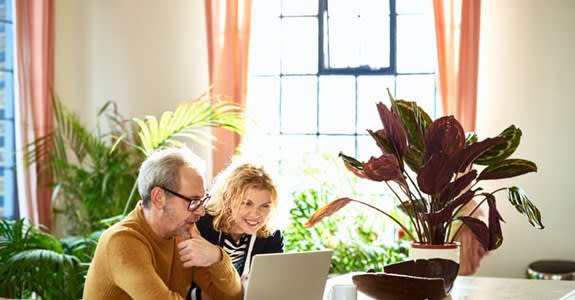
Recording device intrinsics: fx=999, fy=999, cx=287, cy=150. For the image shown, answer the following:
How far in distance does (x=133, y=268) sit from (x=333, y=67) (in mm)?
4986

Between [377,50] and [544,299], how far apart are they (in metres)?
4.40

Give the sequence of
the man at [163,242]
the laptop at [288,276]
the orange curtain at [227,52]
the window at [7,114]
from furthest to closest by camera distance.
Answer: the orange curtain at [227,52], the window at [7,114], the man at [163,242], the laptop at [288,276]

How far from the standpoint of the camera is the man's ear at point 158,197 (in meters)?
3.23

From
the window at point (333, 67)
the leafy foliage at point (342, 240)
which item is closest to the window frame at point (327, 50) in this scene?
the window at point (333, 67)

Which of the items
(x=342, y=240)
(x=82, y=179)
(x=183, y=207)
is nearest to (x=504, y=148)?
(x=183, y=207)

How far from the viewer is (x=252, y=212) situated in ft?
13.2

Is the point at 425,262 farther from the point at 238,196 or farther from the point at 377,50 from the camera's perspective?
the point at 377,50

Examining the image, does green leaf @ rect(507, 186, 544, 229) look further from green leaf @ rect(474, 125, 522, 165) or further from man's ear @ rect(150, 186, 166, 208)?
man's ear @ rect(150, 186, 166, 208)

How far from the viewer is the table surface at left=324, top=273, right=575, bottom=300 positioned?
3602mm

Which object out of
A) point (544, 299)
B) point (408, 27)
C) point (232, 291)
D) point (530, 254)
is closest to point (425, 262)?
point (544, 299)

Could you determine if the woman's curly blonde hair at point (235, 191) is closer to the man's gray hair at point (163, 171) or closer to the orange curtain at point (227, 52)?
the man's gray hair at point (163, 171)

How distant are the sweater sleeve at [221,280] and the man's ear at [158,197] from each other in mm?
259

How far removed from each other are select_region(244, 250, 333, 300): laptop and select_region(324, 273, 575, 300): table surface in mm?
231

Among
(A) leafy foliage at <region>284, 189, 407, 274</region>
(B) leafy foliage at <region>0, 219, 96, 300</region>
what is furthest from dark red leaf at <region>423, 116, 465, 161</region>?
(A) leafy foliage at <region>284, 189, 407, 274</region>
